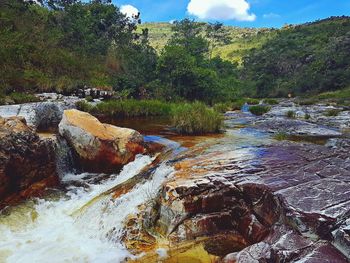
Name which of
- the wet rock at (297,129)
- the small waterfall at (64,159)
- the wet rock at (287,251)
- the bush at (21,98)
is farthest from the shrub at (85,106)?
the wet rock at (287,251)

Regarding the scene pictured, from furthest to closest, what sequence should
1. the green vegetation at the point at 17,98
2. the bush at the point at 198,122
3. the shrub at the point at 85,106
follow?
the shrub at the point at 85,106 → the green vegetation at the point at 17,98 → the bush at the point at 198,122

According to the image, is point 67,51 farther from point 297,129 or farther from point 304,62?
point 304,62

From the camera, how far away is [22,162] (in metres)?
7.56

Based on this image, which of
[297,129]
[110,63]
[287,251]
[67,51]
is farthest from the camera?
[110,63]

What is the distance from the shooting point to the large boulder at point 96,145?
8859mm

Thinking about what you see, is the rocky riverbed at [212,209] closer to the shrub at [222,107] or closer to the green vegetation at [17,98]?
the green vegetation at [17,98]

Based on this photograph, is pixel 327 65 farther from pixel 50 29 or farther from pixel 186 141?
pixel 186 141

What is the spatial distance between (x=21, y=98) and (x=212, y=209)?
1267cm

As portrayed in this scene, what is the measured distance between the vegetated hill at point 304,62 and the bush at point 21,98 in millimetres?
37104

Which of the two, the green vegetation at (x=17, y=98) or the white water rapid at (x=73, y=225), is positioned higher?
the green vegetation at (x=17, y=98)

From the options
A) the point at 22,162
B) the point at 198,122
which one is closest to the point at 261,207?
the point at 22,162

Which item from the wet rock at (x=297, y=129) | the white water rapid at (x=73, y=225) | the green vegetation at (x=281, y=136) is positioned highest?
the wet rock at (x=297, y=129)

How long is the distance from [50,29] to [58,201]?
2650 cm

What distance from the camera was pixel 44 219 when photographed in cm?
687
